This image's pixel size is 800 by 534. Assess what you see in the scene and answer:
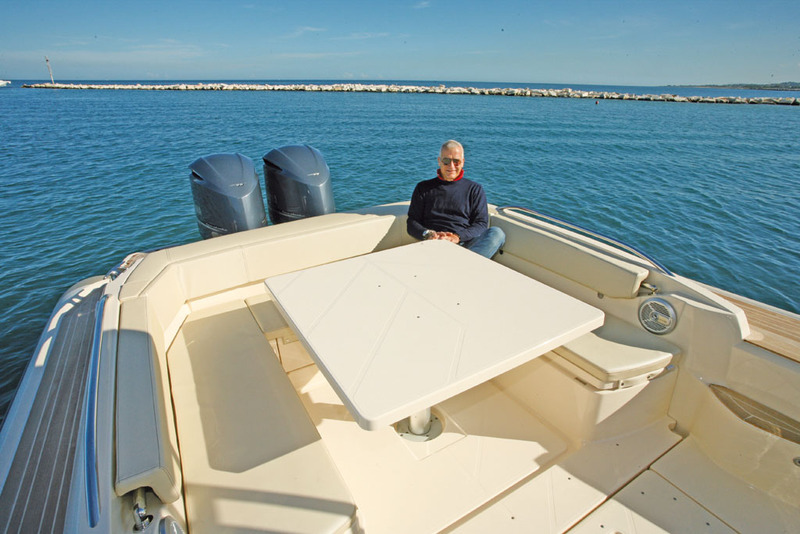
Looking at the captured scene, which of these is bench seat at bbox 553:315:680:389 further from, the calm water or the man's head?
the calm water

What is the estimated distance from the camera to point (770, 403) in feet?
5.73

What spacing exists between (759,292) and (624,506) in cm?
618

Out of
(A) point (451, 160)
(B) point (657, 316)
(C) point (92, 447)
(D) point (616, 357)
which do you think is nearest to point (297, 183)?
(A) point (451, 160)

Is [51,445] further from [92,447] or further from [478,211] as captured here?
[478,211]

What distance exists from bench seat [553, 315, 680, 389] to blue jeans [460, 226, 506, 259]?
906 mm

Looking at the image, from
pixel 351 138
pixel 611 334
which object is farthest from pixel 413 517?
pixel 351 138

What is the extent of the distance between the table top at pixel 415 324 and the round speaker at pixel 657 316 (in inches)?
30.9

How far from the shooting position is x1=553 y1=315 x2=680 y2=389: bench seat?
6.22 ft

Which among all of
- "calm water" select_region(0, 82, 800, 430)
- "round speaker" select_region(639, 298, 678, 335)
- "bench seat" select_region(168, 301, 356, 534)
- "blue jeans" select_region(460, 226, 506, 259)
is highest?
"blue jeans" select_region(460, 226, 506, 259)

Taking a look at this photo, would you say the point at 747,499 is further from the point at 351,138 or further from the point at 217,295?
the point at 351,138

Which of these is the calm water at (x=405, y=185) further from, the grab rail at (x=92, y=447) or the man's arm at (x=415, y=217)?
the man's arm at (x=415, y=217)

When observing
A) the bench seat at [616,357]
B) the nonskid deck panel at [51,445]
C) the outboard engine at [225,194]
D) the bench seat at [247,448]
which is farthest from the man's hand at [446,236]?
the nonskid deck panel at [51,445]

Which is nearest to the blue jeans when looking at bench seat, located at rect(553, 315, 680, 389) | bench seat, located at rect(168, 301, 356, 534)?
bench seat, located at rect(553, 315, 680, 389)

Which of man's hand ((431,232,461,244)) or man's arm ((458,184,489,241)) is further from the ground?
man's arm ((458,184,489,241))
